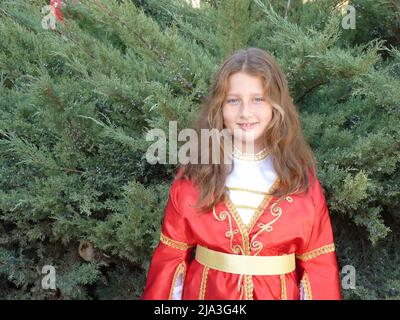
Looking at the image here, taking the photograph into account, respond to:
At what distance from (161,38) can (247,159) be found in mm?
767

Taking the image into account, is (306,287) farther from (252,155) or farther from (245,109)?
(245,109)

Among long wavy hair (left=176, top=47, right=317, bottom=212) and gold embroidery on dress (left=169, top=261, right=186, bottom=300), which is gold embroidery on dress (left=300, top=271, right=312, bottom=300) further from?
gold embroidery on dress (left=169, top=261, right=186, bottom=300)

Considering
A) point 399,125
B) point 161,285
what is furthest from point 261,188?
point 399,125

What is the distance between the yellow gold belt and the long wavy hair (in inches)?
6.6

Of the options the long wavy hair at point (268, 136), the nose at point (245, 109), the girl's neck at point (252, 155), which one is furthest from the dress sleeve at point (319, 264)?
the nose at point (245, 109)

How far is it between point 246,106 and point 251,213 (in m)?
0.35

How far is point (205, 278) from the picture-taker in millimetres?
1776

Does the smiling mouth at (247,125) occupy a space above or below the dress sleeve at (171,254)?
above

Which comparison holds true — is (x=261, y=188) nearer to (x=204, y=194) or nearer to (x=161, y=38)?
(x=204, y=194)

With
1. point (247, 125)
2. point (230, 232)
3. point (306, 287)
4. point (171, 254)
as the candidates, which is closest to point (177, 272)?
point (171, 254)

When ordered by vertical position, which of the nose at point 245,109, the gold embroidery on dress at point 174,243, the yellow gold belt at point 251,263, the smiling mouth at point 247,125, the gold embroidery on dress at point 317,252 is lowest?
the yellow gold belt at point 251,263

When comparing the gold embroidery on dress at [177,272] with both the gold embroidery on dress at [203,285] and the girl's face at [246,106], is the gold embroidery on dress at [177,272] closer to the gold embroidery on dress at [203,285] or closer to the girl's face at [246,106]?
the gold embroidery on dress at [203,285]

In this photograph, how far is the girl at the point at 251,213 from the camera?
1720 millimetres

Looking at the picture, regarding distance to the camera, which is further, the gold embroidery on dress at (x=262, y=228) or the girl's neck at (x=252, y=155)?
the girl's neck at (x=252, y=155)
